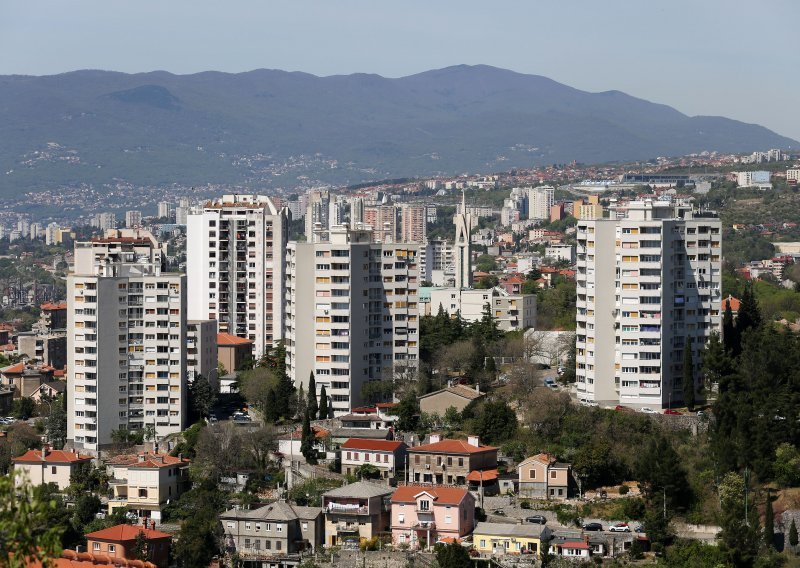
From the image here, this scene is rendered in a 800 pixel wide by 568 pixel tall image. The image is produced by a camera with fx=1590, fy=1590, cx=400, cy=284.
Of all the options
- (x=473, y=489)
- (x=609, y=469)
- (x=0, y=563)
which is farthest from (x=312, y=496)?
(x=0, y=563)

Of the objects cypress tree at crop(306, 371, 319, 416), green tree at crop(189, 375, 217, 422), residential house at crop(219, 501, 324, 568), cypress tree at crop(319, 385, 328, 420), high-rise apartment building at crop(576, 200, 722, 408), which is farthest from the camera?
green tree at crop(189, 375, 217, 422)

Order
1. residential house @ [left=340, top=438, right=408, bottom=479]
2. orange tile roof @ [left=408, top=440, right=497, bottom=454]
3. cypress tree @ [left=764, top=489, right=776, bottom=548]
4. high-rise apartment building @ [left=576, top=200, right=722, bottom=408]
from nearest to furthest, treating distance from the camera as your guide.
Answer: cypress tree @ [left=764, top=489, right=776, bottom=548]
orange tile roof @ [left=408, top=440, right=497, bottom=454]
residential house @ [left=340, top=438, right=408, bottom=479]
high-rise apartment building @ [left=576, top=200, right=722, bottom=408]

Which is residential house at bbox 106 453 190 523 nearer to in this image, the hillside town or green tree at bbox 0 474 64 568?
the hillside town

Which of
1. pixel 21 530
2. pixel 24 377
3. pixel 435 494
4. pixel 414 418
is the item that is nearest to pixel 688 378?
pixel 414 418

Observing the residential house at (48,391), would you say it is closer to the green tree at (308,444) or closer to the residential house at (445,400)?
the green tree at (308,444)

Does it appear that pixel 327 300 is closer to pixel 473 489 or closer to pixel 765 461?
pixel 473 489

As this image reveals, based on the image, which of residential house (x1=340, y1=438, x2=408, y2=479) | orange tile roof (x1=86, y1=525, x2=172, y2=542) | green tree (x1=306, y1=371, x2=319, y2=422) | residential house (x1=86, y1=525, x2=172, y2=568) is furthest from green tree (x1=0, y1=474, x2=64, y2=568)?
green tree (x1=306, y1=371, x2=319, y2=422)
